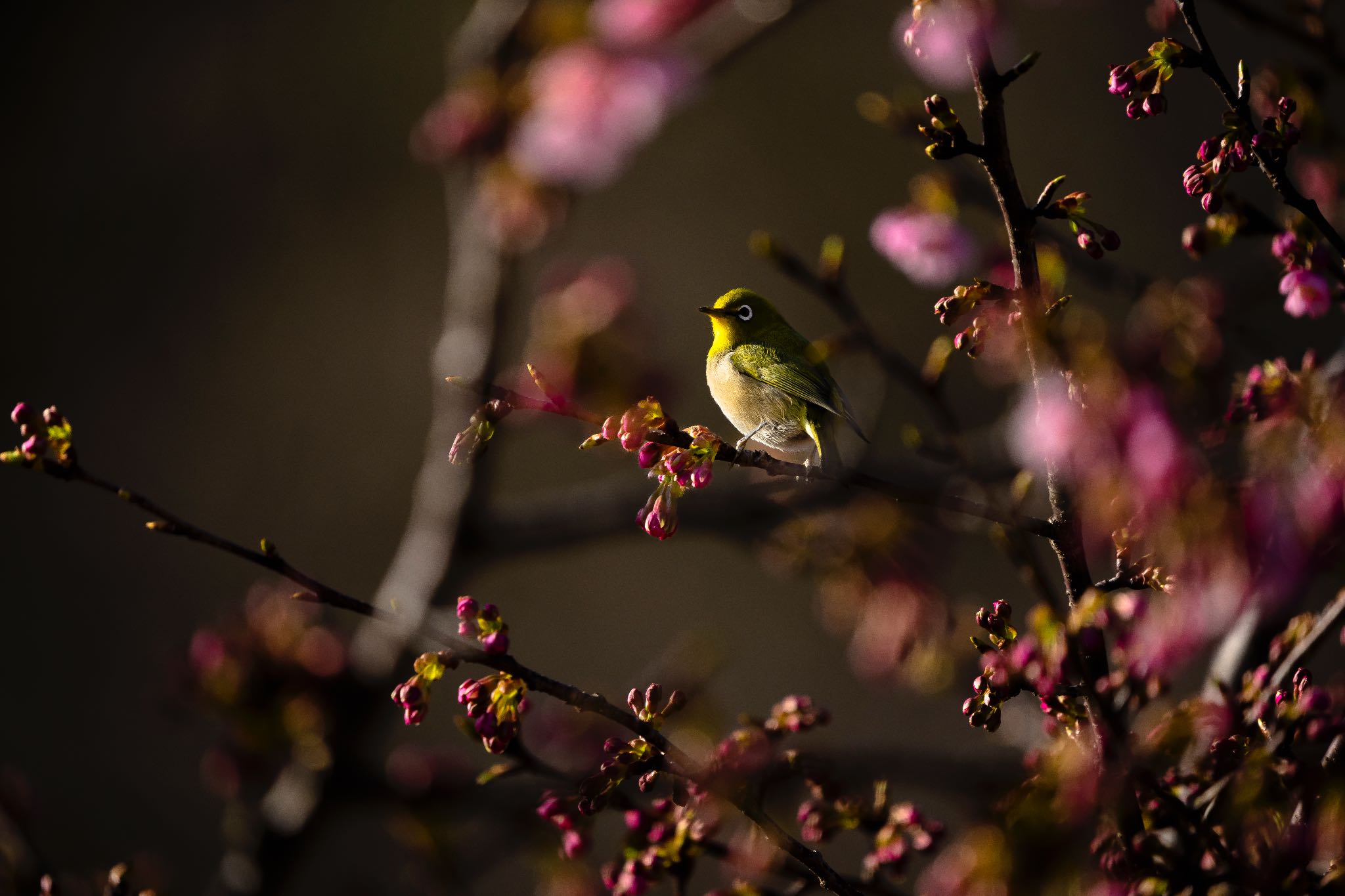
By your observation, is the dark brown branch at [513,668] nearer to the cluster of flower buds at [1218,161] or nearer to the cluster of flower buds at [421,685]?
the cluster of flower buds at [421,685]

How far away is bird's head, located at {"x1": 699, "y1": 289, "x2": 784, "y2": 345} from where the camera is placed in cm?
83

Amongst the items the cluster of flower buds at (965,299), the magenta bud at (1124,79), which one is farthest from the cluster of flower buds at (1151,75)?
the cluster of flower buds at (965,299)

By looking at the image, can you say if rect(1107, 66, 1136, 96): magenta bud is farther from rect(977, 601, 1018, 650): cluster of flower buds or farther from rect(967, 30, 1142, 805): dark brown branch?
rect(977, 601, 1018, 650): cluster of flower buds

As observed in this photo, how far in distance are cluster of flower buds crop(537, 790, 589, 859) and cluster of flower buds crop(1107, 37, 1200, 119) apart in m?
0.47

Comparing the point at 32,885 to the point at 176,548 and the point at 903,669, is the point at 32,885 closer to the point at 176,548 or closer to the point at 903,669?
the point at 903,669

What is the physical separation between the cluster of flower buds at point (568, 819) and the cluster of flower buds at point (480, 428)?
0.22m

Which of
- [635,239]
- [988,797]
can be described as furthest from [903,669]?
[635,239]

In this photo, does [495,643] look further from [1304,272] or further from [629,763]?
[1304,272]

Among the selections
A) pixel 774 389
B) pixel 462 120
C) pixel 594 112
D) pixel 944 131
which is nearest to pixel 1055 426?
pixel 944 131

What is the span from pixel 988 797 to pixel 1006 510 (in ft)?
1.59

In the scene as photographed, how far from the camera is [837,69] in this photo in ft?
9.89

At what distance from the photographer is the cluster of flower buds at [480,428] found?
1.45ft

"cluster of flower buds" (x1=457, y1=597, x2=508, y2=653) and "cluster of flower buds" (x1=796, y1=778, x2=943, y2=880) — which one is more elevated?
"cluster of flower buds" (x1=457, y1=597, x2=508, y2=653)

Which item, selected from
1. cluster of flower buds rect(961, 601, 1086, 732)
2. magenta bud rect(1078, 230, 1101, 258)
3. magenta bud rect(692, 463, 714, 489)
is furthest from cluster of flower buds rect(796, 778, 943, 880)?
magenta bud rect(1078, 230, 1101, 258)
